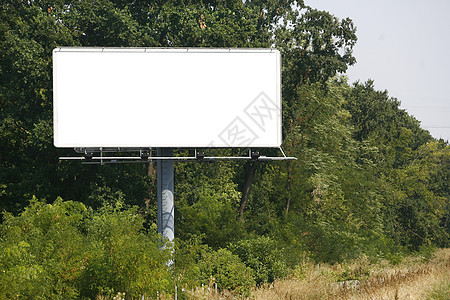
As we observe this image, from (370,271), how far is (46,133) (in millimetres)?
14321

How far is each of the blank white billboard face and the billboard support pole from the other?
3.21 ft

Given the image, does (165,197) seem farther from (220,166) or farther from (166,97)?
(220,166)

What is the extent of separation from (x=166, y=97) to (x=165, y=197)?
10.7ft

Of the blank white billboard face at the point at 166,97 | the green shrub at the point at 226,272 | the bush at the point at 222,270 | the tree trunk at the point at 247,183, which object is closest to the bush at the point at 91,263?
the bush at the point at 222,270

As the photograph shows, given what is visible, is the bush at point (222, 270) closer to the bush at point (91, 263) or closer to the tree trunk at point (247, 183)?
the bush at point (91, 263)

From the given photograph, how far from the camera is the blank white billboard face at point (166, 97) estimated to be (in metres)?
19.7

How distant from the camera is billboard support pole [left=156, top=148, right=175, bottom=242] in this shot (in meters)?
20.2

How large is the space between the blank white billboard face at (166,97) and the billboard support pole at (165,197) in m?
0.98

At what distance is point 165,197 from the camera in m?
20.2

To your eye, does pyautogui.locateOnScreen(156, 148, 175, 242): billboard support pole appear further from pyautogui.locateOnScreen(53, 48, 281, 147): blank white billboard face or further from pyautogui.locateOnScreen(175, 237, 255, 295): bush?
pyautogui.locateOnScreen(175, 237, 255, 295): bush

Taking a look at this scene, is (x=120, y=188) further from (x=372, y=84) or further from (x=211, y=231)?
(x=372, y=84)

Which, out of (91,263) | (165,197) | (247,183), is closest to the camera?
(91,263)

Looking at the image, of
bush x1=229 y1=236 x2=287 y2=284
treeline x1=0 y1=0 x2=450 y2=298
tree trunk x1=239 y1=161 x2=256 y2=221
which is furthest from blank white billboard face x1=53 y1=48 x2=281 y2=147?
tree trunk x1=239 y1=161 x2=256 y2=221

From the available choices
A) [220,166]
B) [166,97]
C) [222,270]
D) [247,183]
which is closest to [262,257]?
[222,270]
